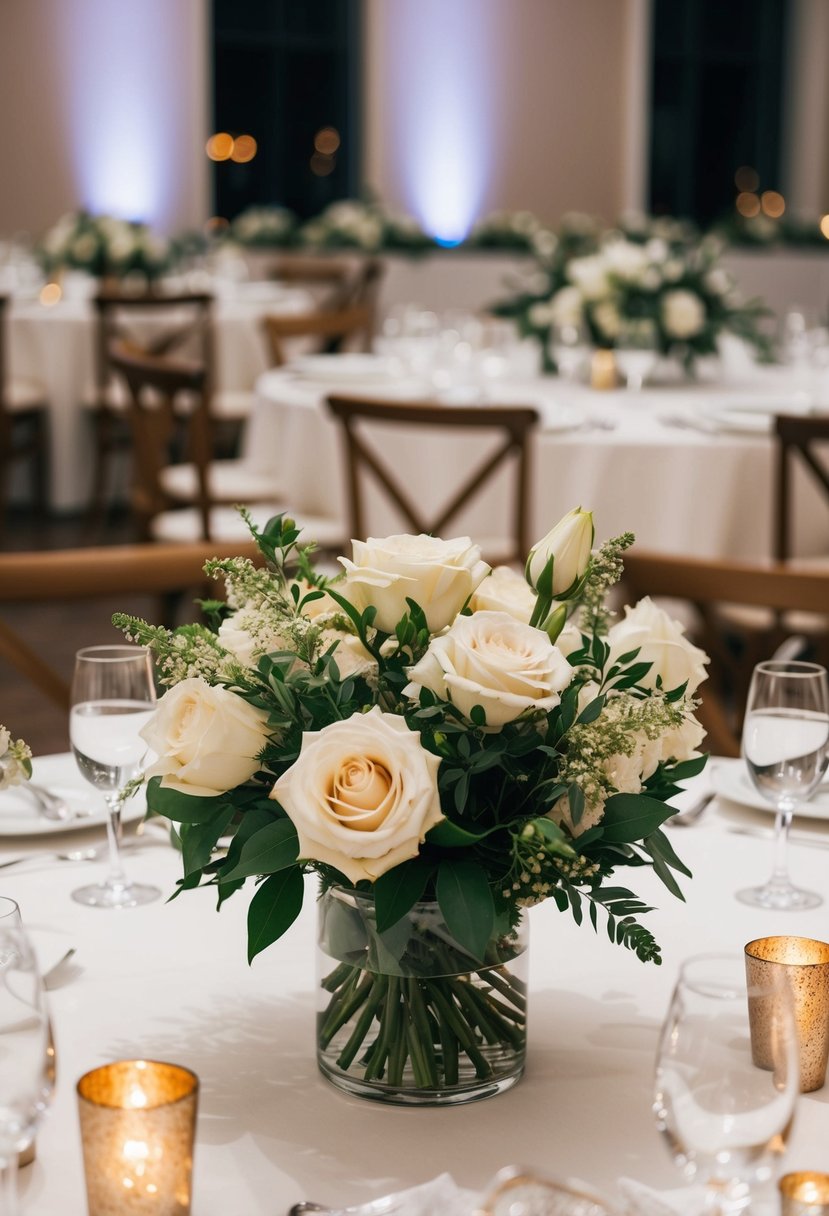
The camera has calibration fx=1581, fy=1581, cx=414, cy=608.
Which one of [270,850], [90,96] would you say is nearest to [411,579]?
[270,850]

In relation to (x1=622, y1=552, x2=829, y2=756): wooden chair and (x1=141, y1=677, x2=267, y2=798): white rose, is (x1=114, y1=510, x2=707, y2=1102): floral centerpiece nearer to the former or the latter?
(x1=141, y1=677, x2=267, y2=798): white rose

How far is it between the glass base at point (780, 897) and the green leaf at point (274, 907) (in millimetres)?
523

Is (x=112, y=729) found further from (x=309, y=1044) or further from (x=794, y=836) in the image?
(x=794, y=836)

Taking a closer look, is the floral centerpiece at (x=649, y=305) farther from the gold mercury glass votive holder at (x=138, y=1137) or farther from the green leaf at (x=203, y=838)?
the gold mercury glass votive holder at (x=138, y=1137)

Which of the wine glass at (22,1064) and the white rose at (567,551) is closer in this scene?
the wine glass at (22,1064)

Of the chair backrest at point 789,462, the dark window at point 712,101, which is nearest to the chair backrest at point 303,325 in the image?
the chair backrest at point 789,462

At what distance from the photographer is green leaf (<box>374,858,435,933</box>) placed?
91cm

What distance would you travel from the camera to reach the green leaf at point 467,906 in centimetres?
90

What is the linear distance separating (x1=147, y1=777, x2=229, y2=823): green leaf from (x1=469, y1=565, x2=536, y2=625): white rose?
0.68 feet

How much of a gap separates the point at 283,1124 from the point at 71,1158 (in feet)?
0.43

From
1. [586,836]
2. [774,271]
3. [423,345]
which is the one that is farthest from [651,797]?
[774,271]

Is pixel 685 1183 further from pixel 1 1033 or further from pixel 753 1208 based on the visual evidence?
pixel 1 1033

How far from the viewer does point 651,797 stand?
98 centimetres

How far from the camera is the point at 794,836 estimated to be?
5.02ft
